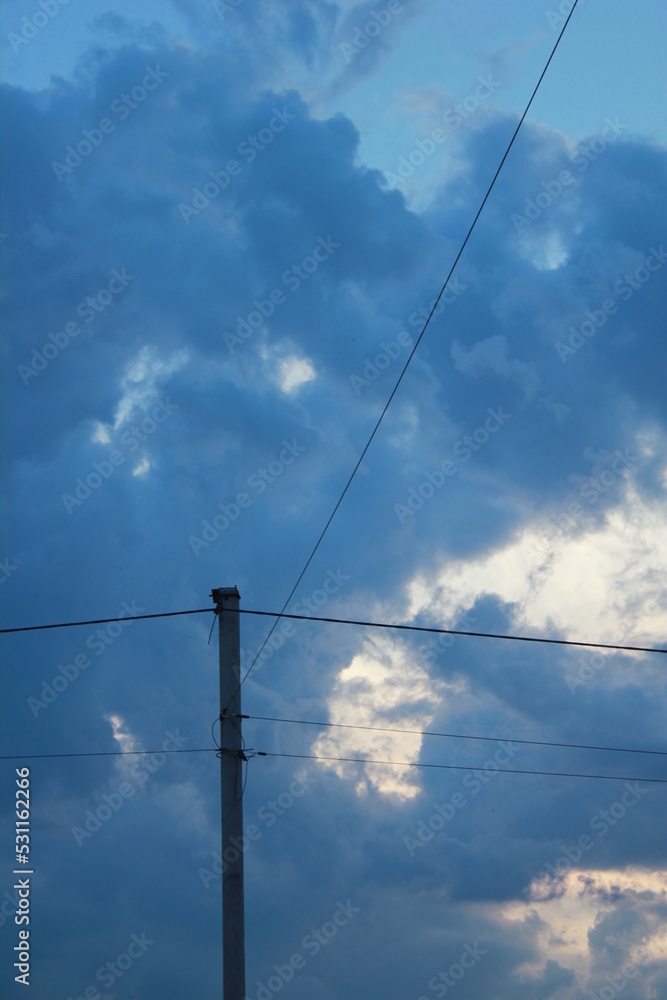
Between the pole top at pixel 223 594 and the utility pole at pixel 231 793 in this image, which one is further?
the pole top at pixel 223 594

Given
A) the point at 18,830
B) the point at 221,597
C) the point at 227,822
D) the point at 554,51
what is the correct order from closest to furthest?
the point at 554,51 < the point at 227,822 < the point at 221,597 < the point at 18,830

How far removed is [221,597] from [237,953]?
5239mm

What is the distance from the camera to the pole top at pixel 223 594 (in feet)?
49.4

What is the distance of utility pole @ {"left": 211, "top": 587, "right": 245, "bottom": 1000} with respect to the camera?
43.8 ft

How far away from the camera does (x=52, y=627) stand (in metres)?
16.8

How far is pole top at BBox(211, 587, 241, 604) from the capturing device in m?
15.1

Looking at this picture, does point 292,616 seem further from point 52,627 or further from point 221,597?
point 52,627

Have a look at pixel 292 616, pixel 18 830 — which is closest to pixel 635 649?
pixel 292 616

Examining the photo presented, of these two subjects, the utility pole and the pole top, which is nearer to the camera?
the utility pole

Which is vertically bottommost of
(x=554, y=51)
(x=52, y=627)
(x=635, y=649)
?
(x=635, y=649)

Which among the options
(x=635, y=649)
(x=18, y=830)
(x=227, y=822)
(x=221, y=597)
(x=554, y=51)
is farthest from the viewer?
(x=18, y=830)

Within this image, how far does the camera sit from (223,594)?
49.4 ft

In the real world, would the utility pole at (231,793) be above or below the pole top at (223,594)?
below

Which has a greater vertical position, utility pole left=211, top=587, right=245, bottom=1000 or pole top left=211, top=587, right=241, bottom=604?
pole top left=211, top=587, right=241, bottom=604
